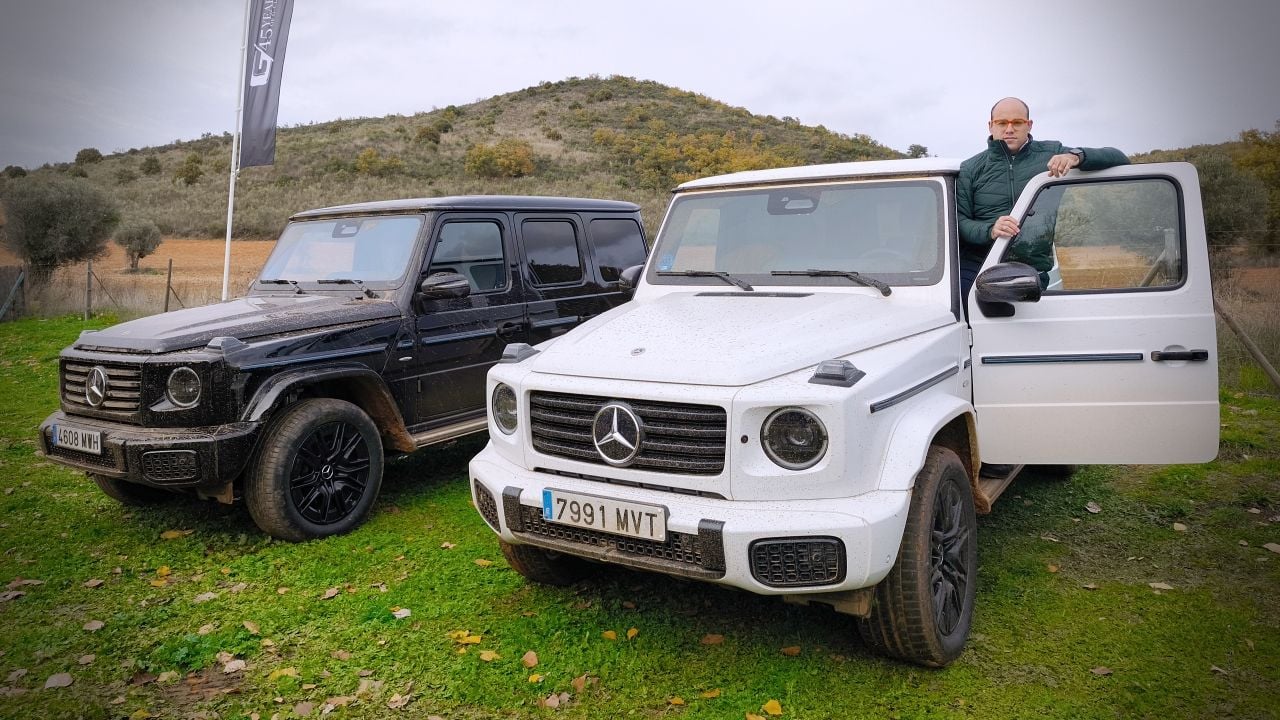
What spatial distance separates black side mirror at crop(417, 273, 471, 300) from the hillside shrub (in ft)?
117

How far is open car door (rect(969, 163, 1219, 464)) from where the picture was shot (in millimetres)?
3691

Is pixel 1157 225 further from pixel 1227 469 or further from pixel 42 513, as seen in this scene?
pixel 42 513

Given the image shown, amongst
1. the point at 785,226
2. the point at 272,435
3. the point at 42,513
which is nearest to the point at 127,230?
the point at 42,513

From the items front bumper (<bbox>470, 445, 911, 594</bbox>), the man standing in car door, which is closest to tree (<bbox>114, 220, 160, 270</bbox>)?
the man standing in car door

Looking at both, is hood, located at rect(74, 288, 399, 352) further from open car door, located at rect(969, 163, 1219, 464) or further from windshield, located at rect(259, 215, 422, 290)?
open car door, located at rect(969, 163, 1219, 464)

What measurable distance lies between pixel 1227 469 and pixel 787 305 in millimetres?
4499

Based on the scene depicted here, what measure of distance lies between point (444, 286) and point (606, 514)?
2.72m

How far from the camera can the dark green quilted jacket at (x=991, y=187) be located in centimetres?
405

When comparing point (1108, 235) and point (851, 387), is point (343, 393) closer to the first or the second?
point (851, 387)

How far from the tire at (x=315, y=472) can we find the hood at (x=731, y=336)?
196 centimetres

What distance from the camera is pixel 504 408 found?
11.3ft

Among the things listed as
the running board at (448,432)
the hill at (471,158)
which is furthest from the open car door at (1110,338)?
A: the hill at (471,158)

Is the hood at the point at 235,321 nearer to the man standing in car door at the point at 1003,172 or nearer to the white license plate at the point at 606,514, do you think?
the white license plate at the point at 606,514

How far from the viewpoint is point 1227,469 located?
5.93 meters
